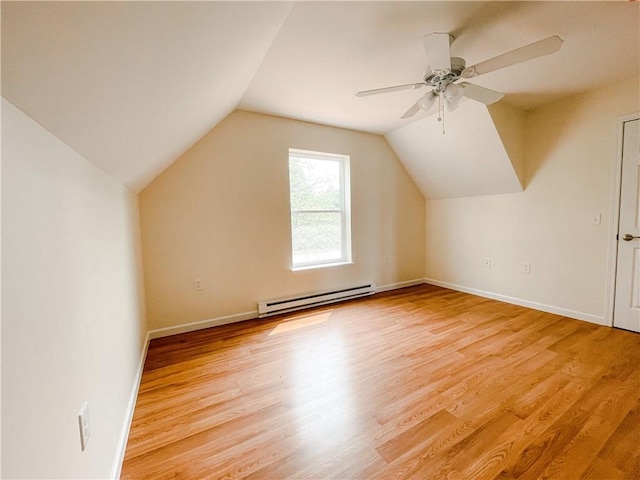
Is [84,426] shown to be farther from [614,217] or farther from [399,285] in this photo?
[614,217]

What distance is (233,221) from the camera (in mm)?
2889

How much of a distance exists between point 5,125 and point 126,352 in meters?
1.44

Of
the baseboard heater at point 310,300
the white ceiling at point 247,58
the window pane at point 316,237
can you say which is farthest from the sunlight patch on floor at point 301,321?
the white ceiling at point 247,58

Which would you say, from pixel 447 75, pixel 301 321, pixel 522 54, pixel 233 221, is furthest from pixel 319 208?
pixel 522 54

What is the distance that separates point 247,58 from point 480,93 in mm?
1661

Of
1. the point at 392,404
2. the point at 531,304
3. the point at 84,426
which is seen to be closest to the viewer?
the point at 84,426

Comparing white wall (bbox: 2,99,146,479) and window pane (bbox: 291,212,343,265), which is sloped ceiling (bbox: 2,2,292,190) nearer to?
white wall (bbox: 2,99,146,479)

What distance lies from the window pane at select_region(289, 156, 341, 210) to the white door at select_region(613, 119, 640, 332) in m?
2.88

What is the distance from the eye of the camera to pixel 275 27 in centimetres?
151

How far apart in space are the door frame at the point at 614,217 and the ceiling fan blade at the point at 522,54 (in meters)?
1.91

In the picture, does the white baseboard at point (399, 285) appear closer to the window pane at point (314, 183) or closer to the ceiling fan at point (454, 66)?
the window pane at point (314, 183)

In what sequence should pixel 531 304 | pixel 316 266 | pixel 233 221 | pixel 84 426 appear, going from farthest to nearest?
1. pixel 316 266
2. pixel 531 304
3. pixel 233 221
4. pixel 84 426

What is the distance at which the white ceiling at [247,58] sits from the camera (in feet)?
2.02

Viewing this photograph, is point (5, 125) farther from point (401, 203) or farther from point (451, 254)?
point (451, 254)
